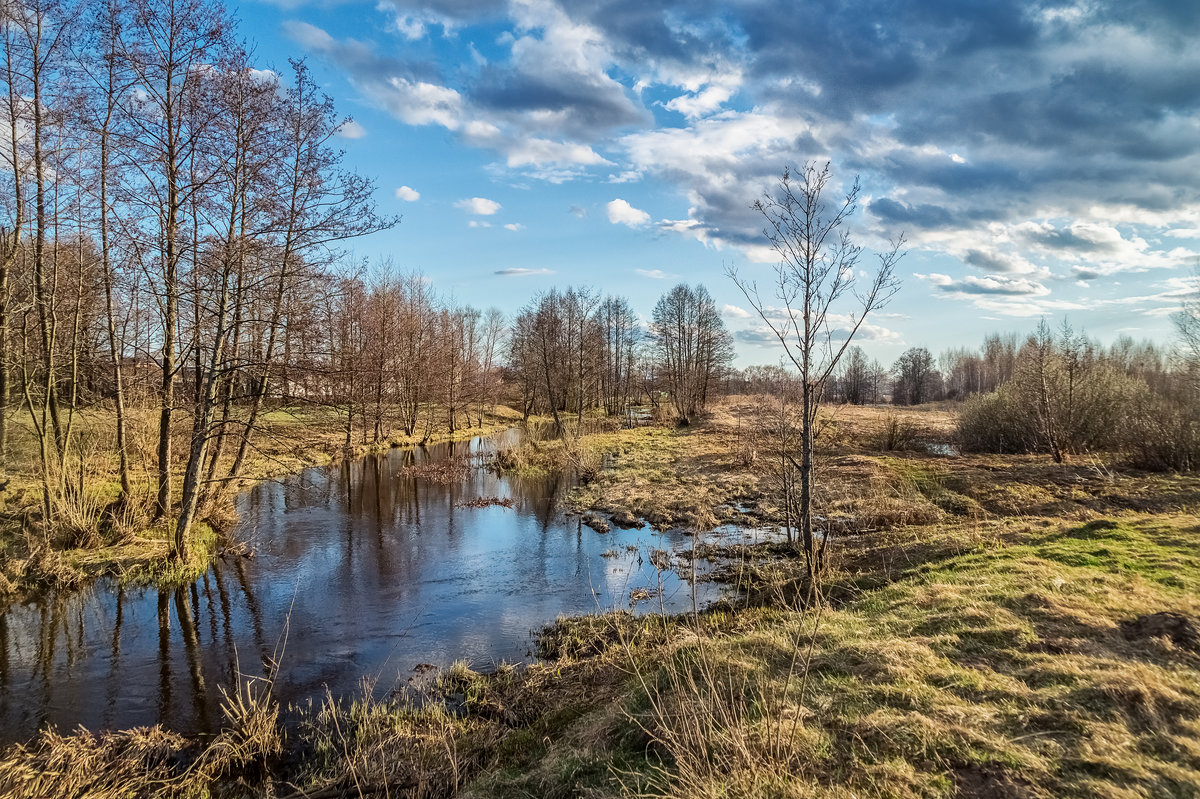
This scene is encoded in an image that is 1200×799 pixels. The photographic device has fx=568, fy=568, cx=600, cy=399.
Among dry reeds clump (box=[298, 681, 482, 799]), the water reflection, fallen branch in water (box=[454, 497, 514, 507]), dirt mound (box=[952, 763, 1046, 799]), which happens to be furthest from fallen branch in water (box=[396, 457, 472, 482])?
dirt mound (box=[952, 763, 1046, 799])

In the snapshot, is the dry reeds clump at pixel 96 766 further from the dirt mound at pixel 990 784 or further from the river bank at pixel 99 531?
the dirt mound at pixel 990 784

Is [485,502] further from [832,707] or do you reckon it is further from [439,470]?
[832,707]

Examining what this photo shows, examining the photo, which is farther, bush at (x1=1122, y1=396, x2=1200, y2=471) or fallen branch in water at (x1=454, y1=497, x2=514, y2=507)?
fallen branch in water at (x1=454, y1=497, x2=514, y2=507)

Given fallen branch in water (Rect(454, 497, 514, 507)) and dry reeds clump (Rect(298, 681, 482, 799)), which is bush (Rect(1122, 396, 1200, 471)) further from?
dry reeds clump (Rect(298, 681, 482, 799))

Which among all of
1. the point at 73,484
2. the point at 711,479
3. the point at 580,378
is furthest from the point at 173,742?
the point at 580,378

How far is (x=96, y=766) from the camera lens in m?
5.33

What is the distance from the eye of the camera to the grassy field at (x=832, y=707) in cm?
385

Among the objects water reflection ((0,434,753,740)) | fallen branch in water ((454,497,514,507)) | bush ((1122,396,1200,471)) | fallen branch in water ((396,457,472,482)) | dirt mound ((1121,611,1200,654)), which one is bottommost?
water reflection ((0,434,753,740))

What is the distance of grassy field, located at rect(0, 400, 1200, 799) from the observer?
3848 mm

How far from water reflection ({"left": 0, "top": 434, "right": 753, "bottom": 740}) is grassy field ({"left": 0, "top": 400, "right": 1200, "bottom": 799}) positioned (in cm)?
88

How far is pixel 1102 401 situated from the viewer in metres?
21.0

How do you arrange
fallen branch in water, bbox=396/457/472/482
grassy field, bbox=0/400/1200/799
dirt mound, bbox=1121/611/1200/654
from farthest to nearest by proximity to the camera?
fallen branch in water, bbox=396/457/472/482, dirt mound, bbox=1121/611/1200/654, grassy field, bbox=0/400/1200/799

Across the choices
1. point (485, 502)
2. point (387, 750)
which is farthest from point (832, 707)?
point (485, 502)

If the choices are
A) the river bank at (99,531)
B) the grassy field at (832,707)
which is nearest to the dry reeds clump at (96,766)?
the grassy field at (832,707)
